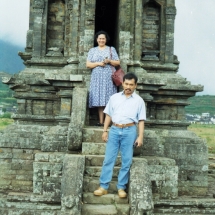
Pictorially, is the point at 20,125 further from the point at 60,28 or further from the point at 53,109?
the point at 60,28

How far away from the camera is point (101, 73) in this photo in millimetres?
8914

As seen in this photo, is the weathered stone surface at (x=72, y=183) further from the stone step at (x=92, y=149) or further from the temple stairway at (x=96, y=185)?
the stone step at (x=92, y=149)

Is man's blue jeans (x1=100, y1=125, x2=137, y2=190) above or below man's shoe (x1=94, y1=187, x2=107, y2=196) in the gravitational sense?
above

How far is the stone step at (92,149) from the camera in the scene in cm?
753

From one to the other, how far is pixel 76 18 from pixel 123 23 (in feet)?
4.11

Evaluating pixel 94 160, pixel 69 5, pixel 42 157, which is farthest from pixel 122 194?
pixel 69 5

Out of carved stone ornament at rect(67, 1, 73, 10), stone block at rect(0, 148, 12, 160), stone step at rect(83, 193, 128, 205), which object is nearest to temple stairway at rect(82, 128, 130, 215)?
stone step at rect(83, 193, 128, 205)

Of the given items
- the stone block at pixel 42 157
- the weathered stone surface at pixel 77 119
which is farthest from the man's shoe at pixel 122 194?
the stone block at pixel 42 157

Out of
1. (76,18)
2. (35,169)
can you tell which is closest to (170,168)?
(35,169)

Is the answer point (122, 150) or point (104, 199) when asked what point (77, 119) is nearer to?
point (122, 150)

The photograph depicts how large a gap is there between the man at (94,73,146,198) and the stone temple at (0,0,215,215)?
20 centimetres

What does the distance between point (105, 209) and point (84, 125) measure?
7.99 feet

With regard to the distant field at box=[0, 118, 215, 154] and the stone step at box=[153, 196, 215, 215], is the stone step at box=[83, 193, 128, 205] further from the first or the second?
the distant field at box=[0, 118, 215, 154]

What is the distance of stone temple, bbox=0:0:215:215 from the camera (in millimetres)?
7082
